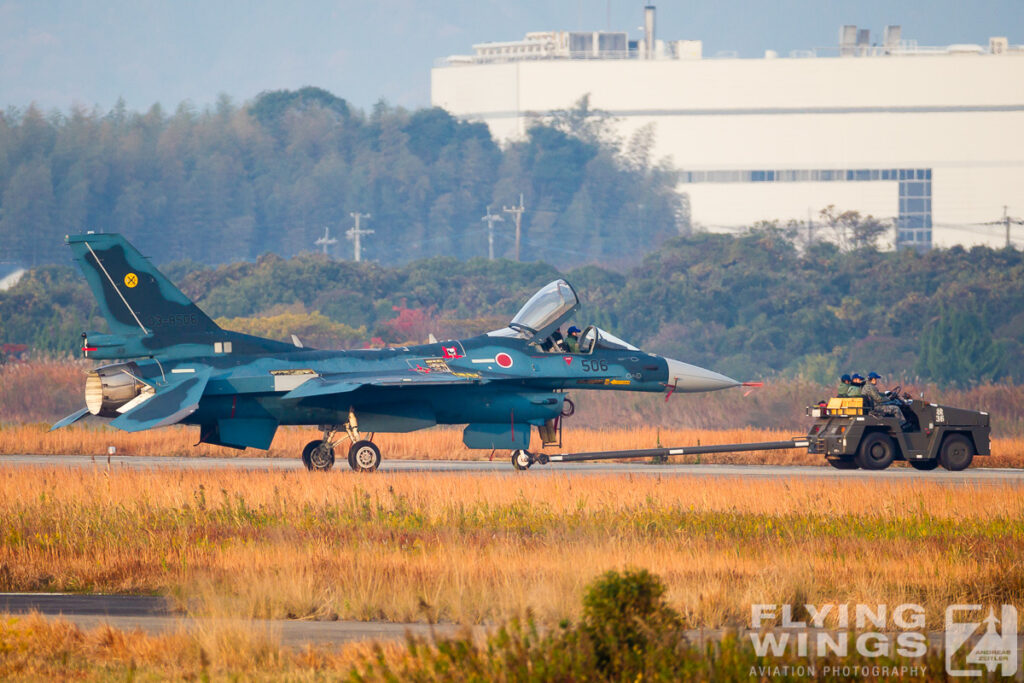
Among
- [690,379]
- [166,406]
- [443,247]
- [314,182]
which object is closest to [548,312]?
[690,379]

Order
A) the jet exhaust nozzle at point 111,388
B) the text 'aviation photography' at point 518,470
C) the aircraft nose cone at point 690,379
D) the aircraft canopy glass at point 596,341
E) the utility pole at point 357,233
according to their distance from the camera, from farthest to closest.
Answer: the utility pole at point 357,233 < the aircraft nose cone at point 690,379 < the aircraft canopy glass at point 596,341 < the jet exhaust nozzle at point 111,388 < the text 'aviation photography' at point 518,470

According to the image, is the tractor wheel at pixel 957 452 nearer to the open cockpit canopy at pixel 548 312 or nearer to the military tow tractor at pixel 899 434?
the military tow tractor at pixel 899 434

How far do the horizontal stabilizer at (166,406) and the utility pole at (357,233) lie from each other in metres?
80.0

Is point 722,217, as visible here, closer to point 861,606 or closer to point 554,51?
point 554,51

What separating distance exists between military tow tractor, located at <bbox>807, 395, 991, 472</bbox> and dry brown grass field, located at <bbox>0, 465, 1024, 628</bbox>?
10.8ft

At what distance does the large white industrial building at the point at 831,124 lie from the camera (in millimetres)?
131500

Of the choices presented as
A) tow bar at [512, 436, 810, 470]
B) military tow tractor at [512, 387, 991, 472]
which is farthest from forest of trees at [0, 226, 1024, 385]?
military tow tractor at [512, 387, 991, 472]

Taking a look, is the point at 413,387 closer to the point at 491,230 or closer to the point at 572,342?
the point at 572,342

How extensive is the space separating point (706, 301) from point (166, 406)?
5043 centimetres

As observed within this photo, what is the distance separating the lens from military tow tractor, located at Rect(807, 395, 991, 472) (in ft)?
74.7

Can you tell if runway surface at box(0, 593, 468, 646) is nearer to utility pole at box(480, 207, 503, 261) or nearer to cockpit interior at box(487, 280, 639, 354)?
cockpit interior at box(487, 280, 639, 354)

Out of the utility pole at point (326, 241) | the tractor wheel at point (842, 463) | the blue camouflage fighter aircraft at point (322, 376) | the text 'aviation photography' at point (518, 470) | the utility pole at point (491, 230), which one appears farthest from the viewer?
the utility pole at point (491, 230)

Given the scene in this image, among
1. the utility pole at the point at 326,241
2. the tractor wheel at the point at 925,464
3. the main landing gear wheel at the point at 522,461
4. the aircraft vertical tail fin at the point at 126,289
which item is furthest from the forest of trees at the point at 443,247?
the tractor wheel at the point at 925,464

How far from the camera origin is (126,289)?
2186 cm
